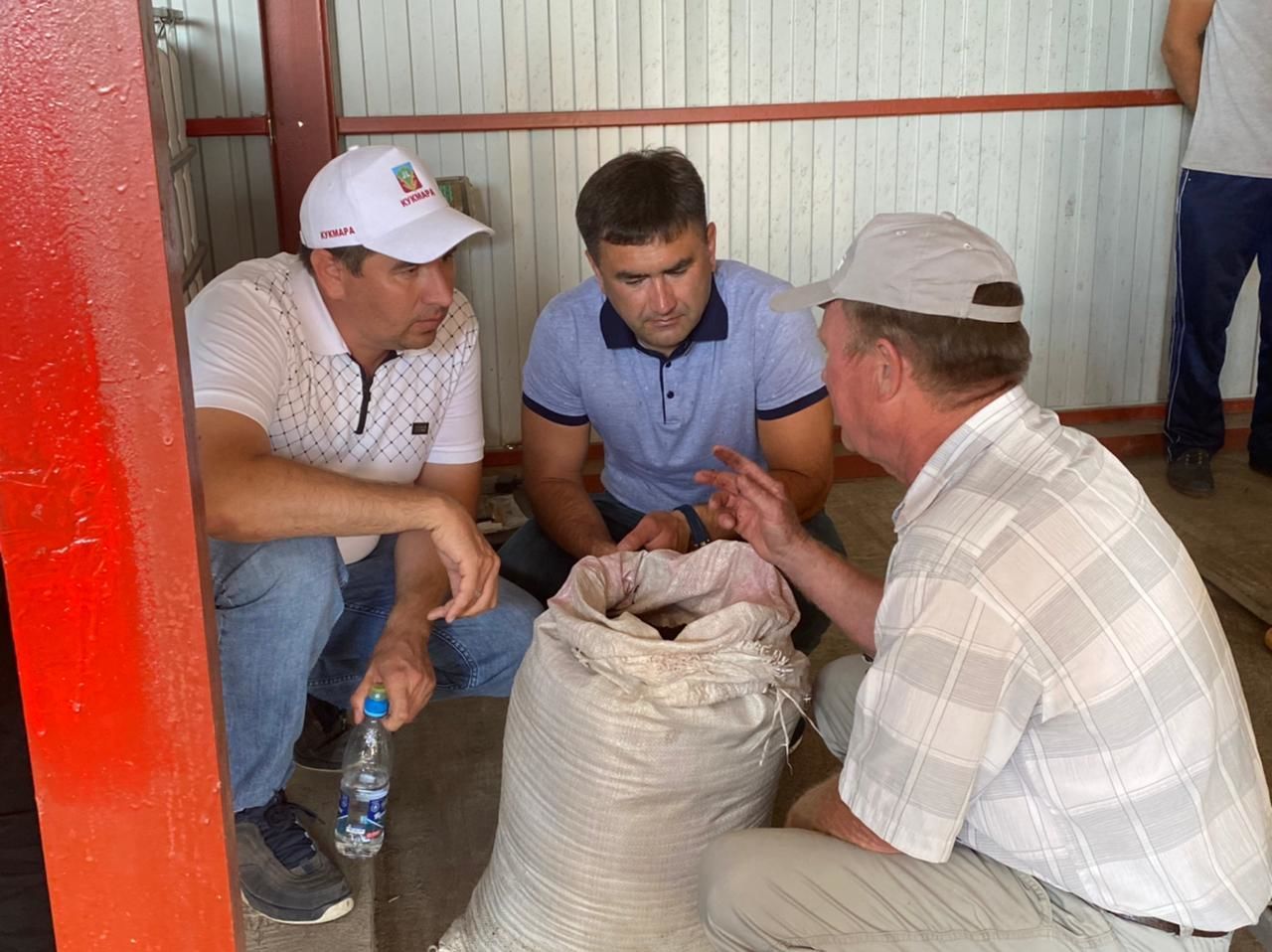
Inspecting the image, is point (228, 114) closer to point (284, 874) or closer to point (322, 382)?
point (322, 382)

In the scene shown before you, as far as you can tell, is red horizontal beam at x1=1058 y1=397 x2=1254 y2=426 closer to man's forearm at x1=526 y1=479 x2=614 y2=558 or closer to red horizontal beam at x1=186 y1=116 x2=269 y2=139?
man's forearm at x1=526 y1=479 x2=614 y2=558

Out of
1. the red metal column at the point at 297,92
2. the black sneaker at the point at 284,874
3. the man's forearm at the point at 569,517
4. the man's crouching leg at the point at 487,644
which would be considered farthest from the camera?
the red metal column at the point at 297,92

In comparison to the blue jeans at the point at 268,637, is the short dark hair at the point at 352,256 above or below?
above

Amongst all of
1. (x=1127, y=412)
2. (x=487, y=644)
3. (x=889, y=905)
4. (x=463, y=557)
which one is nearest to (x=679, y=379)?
(x=487, y=644)

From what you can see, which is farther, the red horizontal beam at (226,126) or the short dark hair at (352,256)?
the red horizontal beam at (226,126)

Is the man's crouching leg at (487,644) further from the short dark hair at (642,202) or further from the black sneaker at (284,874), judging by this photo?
the short dark hair at (642,202)

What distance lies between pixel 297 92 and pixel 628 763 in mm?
2778

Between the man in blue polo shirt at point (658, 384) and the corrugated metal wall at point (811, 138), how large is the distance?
5.23 ft

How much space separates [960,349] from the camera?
68.8 inches

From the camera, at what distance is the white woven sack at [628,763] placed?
6.57ft

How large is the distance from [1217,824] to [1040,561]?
1.30 ft

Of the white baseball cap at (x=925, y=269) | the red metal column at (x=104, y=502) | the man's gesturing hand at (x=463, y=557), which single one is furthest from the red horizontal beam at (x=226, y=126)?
the red metal column at (x=104, y=502)

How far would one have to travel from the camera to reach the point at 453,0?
425 cm

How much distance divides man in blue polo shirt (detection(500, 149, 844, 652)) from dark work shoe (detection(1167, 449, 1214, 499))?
6.77ft
